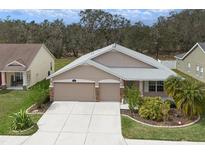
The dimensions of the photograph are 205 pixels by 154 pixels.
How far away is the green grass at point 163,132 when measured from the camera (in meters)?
14.6

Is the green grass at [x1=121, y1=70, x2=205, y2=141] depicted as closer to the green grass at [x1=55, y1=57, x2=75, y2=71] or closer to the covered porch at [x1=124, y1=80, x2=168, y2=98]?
the covered porch at [x1=124, y1=80, x2=168, y2=98]

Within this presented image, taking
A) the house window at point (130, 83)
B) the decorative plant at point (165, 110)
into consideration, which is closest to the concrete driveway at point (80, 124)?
the house window at point (130, 83)

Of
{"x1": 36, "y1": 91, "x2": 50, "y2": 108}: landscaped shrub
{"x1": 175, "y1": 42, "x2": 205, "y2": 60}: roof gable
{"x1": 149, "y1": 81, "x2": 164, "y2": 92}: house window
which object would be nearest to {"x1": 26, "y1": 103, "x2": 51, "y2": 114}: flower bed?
{"x1": 36, "y1": 91, "x2": 50, "y2": 108}: landscaped shrub

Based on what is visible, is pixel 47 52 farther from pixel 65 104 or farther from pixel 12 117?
pixel 12 117

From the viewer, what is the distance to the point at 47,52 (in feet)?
99.0

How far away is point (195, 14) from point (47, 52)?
15.6m

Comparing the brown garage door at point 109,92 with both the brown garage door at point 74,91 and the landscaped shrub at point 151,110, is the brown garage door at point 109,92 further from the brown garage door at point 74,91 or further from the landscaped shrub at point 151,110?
the landscaped shrub at point 151,110

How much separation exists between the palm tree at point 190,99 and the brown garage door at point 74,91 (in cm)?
628

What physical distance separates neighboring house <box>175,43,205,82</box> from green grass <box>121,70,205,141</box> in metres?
13.5

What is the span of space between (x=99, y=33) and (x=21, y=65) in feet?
26.8
